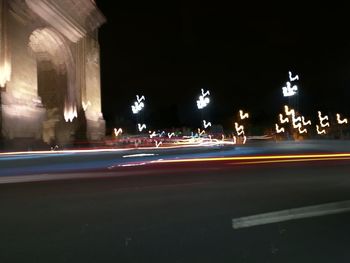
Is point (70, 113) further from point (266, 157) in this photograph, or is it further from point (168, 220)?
point (168, 220)

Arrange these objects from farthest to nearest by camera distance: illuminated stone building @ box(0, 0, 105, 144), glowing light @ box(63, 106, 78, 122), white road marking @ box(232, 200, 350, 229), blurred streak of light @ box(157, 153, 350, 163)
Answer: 1. glowing light @ box(63, 106, 78, 122)
2. illuminated stone building @ box(0, 0, 105, 144)
3. blurred streak of light @ box(157, 153, 350, 163)
4. white road marking @ box(232, 200, 350, 229)

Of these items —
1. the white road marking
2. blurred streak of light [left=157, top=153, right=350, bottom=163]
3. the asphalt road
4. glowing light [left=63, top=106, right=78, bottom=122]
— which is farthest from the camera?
glowing light [left=63, top=106, right=78, bottom=122]

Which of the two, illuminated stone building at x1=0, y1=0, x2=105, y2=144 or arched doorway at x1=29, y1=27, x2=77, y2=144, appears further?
arched doorway at x1=29, y1=27, x2=77, y2=144

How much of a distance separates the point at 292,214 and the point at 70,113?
40.1 meters

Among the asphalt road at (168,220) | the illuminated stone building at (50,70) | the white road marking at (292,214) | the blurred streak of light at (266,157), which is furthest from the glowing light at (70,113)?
the white road marking at (292,214)

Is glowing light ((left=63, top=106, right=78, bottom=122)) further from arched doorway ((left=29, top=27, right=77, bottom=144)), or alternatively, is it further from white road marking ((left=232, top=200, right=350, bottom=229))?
white road marking ((left=232, top=200, right=350, bottom=229))

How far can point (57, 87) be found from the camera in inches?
1850

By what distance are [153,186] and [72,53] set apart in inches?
1437

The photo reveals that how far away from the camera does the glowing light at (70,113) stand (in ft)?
152

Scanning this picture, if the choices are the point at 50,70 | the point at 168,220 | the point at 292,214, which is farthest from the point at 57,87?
the point at 292,214

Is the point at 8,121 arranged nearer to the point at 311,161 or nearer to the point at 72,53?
the point at 72,53

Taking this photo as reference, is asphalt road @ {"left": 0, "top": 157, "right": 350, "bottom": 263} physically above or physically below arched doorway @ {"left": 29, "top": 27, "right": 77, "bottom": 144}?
below

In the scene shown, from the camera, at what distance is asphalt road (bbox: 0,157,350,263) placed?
604 centimetres

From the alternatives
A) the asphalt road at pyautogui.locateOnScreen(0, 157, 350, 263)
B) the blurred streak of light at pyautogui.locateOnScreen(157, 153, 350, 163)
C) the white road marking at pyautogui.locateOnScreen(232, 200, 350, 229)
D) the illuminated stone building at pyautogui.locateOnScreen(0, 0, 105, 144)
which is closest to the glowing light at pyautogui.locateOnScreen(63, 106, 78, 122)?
the illuminated stone building at pyautogui.locateOnScreen(0, 0, 105, 144)
